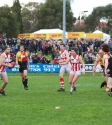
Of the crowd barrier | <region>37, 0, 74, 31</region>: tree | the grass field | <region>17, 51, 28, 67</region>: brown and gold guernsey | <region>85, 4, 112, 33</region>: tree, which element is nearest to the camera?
the grass field

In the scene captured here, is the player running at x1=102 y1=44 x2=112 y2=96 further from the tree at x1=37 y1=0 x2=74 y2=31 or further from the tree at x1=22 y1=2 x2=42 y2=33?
the tree at x1=22 y1=2 x2=42 y2=33

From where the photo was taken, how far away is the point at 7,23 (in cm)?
7019

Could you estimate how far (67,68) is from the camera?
2077 cm

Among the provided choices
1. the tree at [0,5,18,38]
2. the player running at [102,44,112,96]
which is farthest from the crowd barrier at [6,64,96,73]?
the tree at [0,5,18,38]

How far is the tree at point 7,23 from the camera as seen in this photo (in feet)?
231

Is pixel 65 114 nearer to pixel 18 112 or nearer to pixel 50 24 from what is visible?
pixel 18 112

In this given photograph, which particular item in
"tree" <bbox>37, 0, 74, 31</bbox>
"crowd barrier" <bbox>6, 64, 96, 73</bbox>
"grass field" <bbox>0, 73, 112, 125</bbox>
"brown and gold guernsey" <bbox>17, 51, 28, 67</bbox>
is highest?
"tree" <bbox>37, 0, 74, 31</bbox>

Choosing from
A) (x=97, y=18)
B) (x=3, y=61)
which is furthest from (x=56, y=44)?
(x=97, y=18)

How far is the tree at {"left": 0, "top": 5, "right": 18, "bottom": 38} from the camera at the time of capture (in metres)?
70.5

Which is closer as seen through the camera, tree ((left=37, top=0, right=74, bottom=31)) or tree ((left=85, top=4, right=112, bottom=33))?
tree ((left=37, top=0, right=74, bottom=31))

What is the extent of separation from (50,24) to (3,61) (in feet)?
225

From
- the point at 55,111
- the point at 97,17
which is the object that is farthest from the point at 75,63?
the point at 97,17

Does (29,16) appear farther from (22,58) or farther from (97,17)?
(22,58)

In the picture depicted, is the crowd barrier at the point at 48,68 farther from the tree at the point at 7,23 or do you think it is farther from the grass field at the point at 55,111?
the tree at the point at 7,23
